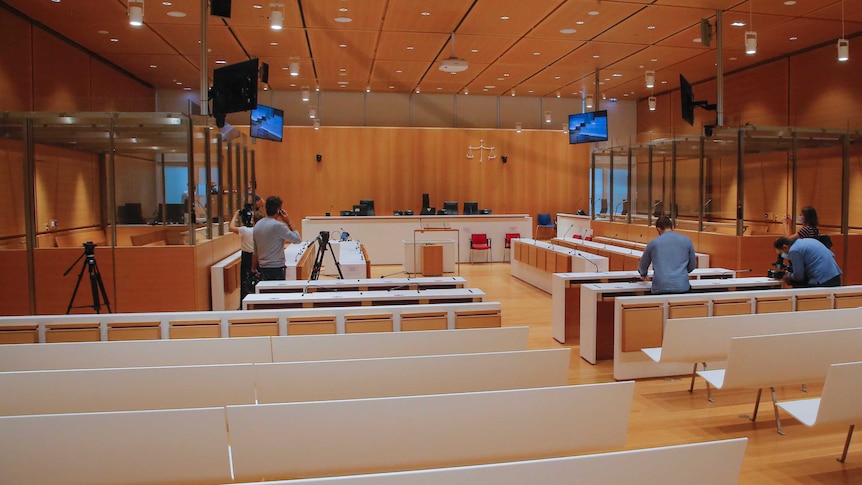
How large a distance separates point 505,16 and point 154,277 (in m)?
6.59

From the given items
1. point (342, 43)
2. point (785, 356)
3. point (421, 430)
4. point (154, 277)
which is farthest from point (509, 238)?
point (421, 430)

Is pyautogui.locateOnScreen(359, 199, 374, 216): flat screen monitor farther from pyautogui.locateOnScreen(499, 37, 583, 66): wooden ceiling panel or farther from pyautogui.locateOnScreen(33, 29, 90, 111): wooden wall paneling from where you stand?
pyautogui.locateOnScreen(33, 29, 90, 111): wooden wall paneling

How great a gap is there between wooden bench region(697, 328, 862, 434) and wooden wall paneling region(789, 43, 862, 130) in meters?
8.06

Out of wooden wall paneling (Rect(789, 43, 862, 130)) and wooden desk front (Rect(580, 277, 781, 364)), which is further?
wooden wall paneling (Rect(789, 43, 862, 130))

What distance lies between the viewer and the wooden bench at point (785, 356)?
4156 mm

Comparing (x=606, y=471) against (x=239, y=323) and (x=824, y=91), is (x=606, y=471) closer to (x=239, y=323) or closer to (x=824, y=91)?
(x=239, y=323)

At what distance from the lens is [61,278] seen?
7875 mm

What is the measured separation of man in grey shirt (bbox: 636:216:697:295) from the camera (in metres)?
6.25

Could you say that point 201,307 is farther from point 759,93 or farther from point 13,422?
point 759,93

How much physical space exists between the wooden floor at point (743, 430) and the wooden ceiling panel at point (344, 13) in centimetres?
604

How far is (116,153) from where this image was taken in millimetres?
8477

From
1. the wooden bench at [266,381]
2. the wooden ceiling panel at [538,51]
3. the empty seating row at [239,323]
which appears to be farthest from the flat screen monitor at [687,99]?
the wooden bench at [266,381]

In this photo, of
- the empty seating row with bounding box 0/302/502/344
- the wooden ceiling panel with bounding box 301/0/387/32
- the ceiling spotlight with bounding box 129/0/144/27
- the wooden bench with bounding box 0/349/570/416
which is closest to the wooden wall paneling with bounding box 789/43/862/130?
the wooden ceiling panel with bounding box 301/0/387/32

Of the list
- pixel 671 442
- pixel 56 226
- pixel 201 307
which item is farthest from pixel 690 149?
pixel 56 226
